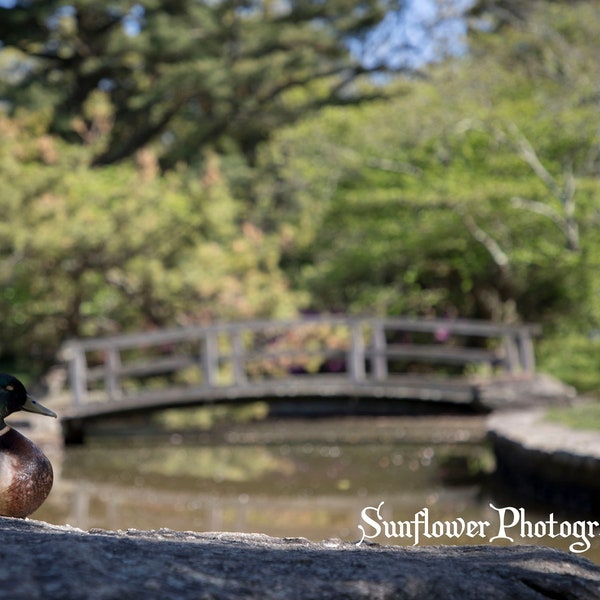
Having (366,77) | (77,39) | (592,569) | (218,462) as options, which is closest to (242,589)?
(592,569)

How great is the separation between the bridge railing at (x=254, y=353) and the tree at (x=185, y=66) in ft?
20.7

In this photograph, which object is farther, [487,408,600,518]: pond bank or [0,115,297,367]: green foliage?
[0,115,297,367]: green foliage

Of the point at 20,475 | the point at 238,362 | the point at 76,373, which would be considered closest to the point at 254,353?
the point at 238,362

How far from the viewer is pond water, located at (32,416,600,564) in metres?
7.27

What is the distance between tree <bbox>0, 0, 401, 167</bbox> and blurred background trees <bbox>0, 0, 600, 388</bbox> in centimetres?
8

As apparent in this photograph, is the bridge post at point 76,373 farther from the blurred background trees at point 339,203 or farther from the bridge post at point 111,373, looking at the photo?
the blurred background trees at point 339,203

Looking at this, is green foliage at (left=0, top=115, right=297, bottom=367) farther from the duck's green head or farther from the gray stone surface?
the gray stone surface

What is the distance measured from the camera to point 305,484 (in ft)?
30.2

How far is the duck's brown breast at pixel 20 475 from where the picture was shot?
3391mm

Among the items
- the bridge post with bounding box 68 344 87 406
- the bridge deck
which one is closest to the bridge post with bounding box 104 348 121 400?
the bridge deck

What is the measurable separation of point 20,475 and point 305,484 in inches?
235

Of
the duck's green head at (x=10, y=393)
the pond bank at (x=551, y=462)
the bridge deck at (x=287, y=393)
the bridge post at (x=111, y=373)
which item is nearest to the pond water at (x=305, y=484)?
the pond bank at (x=551, y=462)

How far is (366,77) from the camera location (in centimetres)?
2208

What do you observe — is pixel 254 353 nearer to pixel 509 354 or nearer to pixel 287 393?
pixel 287 393
